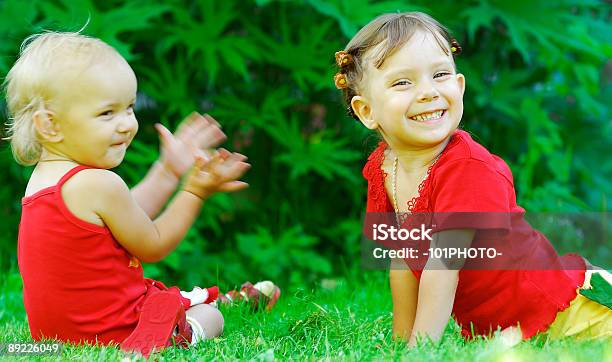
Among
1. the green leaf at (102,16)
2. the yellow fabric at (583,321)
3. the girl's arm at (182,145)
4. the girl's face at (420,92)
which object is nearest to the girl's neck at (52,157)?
the girl's arm at (182,145)

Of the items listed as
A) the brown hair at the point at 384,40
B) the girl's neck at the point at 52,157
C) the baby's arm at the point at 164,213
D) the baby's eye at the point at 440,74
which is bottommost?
the baby's arm at the point at 164,213

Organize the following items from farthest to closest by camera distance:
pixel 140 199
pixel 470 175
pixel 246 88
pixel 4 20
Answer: pixel 246 88
pixel 4 20
pixel 140 199
pixel 470 175

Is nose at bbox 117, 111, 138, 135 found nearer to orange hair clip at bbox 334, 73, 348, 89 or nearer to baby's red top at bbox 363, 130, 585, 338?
orange hair clip at bbox 334, 73, 348, 89

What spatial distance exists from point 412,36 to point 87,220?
3.99 feet

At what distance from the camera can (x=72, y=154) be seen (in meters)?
2.87

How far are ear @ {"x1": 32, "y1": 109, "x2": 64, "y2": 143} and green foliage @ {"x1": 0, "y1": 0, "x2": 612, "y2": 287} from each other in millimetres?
1718

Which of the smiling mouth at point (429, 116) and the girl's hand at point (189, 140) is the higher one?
the smiling mouth at point (429, 116)

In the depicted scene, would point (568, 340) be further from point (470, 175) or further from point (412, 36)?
point (412, 36)

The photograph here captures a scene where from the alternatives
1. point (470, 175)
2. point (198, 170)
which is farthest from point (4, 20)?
point (470, 175)

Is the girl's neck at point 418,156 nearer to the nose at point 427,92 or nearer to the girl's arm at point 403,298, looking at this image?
the nose at point 427,92

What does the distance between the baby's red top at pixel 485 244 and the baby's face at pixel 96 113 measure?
3.38 ft

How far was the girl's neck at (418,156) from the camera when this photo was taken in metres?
2.91

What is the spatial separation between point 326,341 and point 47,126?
3.77 feet

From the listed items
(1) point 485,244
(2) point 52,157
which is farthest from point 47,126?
(1) point 485,244
